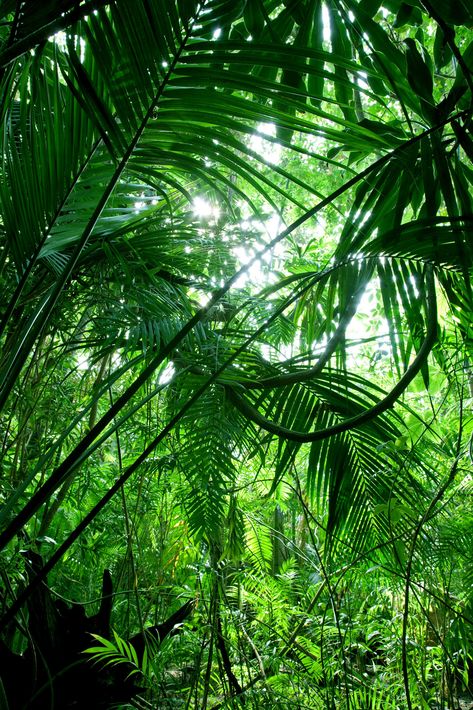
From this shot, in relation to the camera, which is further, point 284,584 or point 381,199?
point 284,584

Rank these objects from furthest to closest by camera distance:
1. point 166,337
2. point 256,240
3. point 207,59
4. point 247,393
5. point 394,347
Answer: point 256,240 → point 247,393 → point 166,337 → point 394,347 → point 207,59

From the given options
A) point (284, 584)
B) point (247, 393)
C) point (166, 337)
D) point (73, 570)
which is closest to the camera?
point (166, 337)

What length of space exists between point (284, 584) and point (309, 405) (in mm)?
759

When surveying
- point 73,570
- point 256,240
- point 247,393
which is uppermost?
point 256,240

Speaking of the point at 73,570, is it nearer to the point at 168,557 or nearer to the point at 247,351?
the point at 168,557

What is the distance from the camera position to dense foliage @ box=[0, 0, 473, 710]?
→ 0.71 metres

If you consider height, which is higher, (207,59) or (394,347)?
(207,59)

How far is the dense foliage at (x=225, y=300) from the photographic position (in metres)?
0.71

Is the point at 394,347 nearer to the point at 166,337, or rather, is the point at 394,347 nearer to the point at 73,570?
the point at 166,337

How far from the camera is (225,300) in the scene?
1.54 m

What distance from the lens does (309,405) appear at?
1333 millimetres

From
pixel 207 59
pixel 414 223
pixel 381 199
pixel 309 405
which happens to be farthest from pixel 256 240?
pixel 207 59

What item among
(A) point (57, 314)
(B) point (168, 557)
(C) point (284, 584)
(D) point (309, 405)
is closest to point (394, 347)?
(D) point (309, 405)

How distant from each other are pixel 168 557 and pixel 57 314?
94 cm
